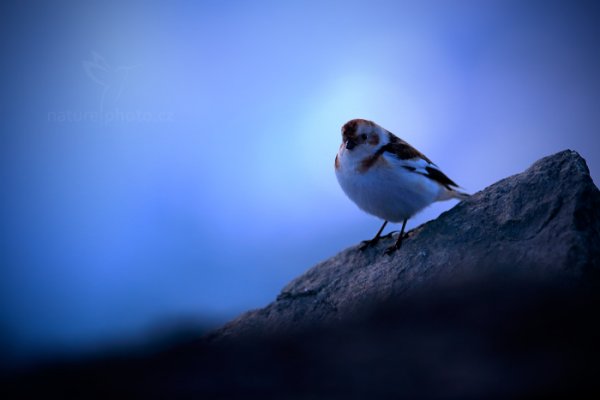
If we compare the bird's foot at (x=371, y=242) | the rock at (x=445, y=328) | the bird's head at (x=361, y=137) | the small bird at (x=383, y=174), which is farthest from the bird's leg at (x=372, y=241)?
the bird's head at (x=361, y=137)

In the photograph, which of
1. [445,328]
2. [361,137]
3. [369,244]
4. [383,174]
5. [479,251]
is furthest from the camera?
[369,244]

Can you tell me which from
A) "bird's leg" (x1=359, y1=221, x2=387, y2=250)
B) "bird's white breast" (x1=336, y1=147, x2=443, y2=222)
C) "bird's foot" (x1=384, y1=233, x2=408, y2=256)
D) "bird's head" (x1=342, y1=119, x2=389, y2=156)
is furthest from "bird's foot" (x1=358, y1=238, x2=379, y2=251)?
"bird's head" (x1=342, y1=119, x2=389, y2=156)

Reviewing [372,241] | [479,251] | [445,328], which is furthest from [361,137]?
[445,328]

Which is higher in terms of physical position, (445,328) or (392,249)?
(392,249)

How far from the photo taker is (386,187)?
456 centimetres

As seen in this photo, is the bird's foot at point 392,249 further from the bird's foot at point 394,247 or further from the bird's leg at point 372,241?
the bird's leg at point 372,241

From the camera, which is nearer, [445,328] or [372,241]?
[445,328]

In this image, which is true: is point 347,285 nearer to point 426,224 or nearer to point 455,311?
point 426,224

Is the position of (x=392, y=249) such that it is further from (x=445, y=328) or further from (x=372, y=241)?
(x=445, y=328)

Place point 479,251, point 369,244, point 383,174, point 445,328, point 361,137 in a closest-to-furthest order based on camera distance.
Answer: point 445,328, point 479,251, point 383,174, point 361,137, point 369,244

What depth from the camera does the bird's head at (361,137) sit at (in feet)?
15.3

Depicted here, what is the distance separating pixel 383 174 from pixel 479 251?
1.14 meters

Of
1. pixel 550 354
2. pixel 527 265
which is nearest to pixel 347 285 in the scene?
pixel 527 265

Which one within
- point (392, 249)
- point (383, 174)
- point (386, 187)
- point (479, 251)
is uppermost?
point (383, 174)
